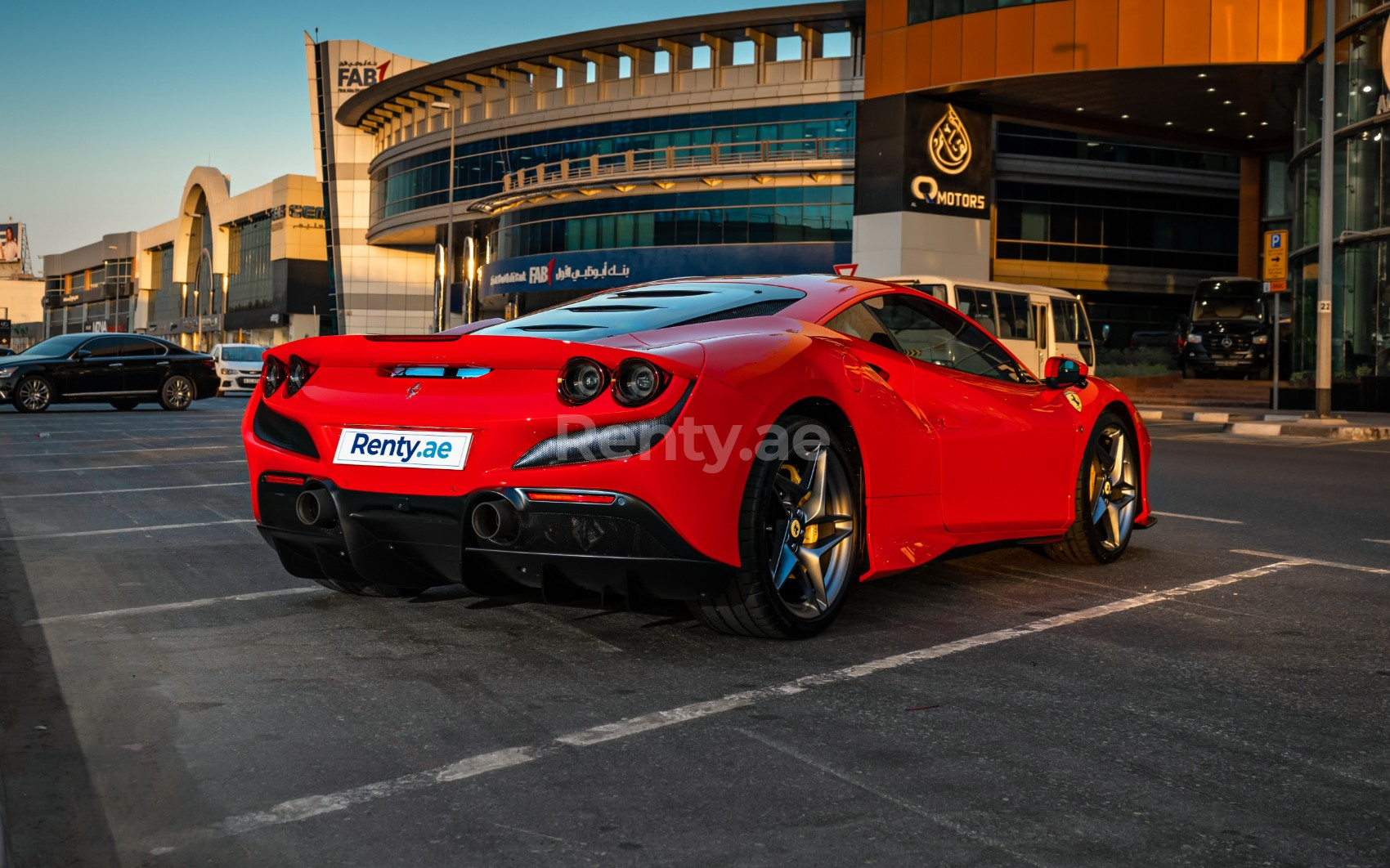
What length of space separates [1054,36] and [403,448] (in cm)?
3316

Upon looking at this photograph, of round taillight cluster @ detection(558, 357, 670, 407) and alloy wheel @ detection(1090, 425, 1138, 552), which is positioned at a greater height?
round taillight cluster @ detection(558, 357, 670, 407)

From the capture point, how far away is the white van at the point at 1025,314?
1805cm

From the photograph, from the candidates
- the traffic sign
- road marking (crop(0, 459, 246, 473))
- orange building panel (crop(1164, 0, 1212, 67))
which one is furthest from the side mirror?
orange building panel (crop(1164, 0, 1212, 67))

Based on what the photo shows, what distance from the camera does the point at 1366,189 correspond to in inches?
1062

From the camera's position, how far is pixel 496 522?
414 centimetres

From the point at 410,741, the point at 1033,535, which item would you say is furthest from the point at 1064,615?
the point at 410,741

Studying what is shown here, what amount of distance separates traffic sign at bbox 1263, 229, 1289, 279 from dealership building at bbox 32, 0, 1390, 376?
0.14 meters

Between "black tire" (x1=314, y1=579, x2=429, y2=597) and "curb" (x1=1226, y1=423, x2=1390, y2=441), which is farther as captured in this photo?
"curb" (x1=1226, y1=423, x2=1390, y2=441)

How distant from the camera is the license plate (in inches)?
166

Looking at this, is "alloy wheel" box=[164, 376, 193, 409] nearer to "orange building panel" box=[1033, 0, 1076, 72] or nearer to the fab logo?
"orange building panel" box=[1033, 0, 1076, 72]

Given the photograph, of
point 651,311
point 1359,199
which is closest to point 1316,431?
point 1359,199

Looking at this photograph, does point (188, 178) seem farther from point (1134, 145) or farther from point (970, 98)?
point (970, 98)

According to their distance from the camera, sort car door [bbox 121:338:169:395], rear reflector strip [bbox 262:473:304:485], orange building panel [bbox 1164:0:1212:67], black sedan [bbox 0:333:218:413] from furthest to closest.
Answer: orange building panel [bbox 1164:0:1212:67]
car door [bbox 121:338:169:395]
black sedan [bbox 0:333:218:413]
rear reflector strip [bbox 262:473:304:485]

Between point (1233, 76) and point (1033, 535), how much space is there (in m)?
32.0
